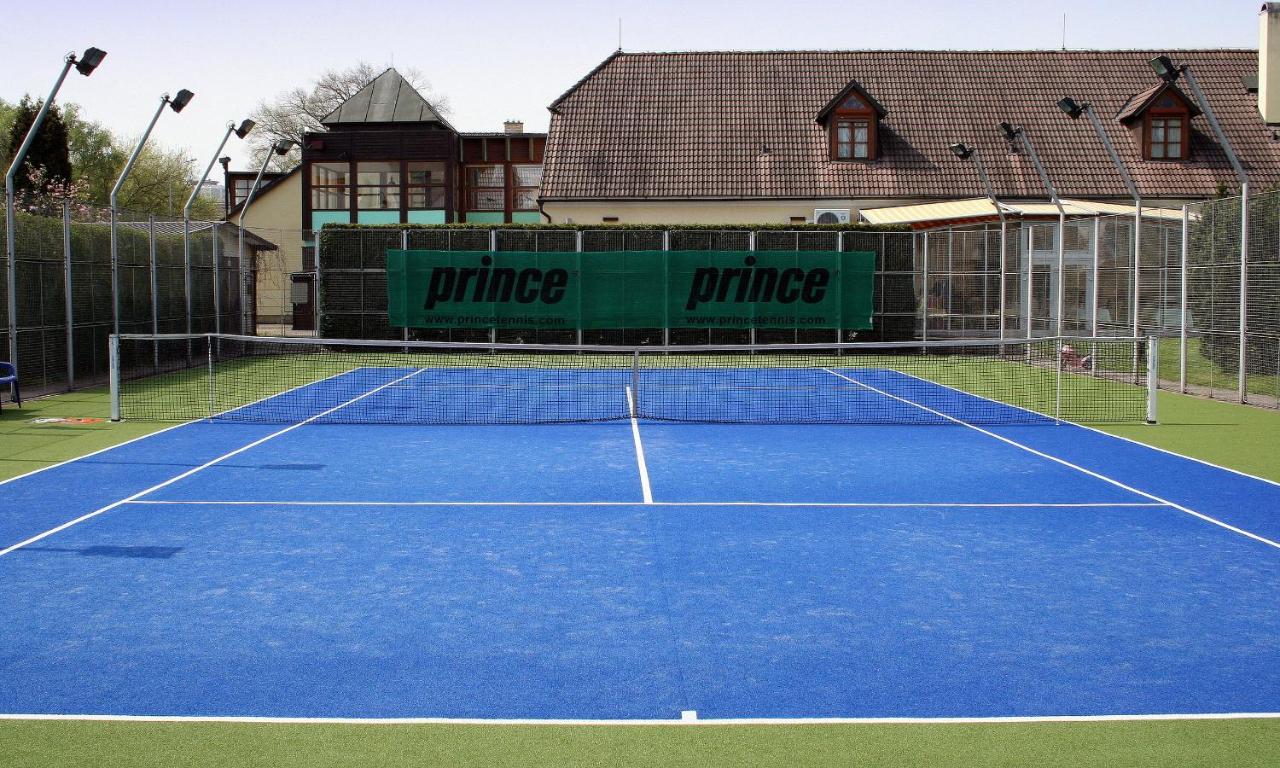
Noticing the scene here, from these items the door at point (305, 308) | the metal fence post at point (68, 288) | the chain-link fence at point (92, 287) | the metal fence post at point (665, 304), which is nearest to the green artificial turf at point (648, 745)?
A: the chain-link fence at point (92, 287)

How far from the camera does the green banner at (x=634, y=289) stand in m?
28.3

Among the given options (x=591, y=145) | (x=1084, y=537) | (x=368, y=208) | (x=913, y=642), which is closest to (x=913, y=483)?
(x=1084, y=537)

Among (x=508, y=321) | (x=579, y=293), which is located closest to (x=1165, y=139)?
(x=579, y=293)

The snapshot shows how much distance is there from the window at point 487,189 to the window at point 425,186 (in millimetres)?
2427

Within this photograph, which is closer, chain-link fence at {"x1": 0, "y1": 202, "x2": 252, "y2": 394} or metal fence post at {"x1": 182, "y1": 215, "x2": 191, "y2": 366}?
chain-link fence at {"x1": 0, "y1": 202, "x2": 252, "y2": 394}

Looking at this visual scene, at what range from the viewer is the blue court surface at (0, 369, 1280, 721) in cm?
582

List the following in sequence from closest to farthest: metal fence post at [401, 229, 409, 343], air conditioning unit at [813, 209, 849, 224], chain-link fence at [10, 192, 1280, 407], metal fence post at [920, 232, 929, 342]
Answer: chain-link fence at [10, 192, 1280, 407] → metal fence post at [920, 232, 929, 342] → metal fence post at [401, 229, 409, 343] → air conditioning unit at [813, 209, 849, 224]

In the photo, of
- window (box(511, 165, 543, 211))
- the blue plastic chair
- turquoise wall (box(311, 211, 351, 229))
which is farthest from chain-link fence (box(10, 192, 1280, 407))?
window (box(511, 165, 543, 211))

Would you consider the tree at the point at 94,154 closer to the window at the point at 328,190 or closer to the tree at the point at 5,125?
the tree at the point at 5,125

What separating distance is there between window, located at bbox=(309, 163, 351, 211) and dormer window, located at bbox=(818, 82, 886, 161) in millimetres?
16562

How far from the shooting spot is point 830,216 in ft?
114

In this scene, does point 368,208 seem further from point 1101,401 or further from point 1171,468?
point 1171,468

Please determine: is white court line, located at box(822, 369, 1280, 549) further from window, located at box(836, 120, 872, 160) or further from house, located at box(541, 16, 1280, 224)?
window, located at box(836, 120, 872, 160)

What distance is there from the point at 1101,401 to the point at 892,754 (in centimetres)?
1516
